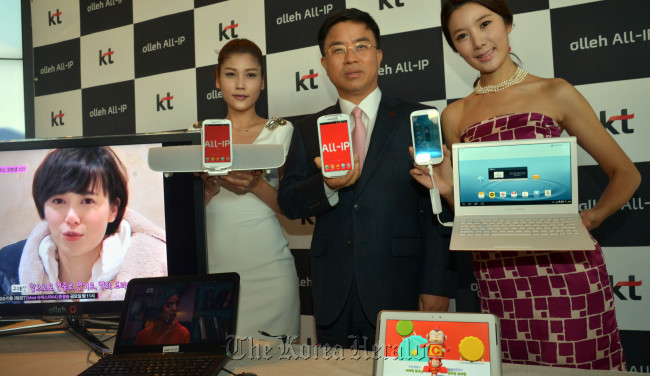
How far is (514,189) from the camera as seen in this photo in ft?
4.66

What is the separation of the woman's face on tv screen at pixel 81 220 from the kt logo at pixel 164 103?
6.32 feet

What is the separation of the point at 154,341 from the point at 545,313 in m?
1.14

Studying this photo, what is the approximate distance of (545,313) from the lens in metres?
1.56

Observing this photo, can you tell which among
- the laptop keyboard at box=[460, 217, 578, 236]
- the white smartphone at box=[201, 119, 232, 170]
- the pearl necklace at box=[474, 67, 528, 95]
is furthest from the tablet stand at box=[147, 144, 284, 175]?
the pearl necklace at box=[474, 67, 528, 95]

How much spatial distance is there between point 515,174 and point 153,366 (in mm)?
1060

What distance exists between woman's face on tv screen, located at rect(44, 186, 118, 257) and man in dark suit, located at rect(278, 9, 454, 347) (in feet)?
2.15

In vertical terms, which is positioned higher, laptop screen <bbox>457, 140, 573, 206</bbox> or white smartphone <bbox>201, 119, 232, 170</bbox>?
white smartphone <bbox>201, 119, 232, 170</bbox>

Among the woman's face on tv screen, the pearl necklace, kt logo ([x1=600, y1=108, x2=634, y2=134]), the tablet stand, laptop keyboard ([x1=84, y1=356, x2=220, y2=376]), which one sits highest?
the pearl necklace

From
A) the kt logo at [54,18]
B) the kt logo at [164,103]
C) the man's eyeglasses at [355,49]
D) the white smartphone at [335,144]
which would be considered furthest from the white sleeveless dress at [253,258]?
the kt logo at [54,18]

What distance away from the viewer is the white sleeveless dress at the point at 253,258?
7.01 feet

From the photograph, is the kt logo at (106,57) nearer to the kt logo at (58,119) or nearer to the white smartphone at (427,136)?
the kt logo at (58,119)

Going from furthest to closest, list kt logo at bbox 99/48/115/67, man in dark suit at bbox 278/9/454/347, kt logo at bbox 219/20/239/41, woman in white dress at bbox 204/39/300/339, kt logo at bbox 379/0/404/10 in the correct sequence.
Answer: kt logo at bbox 99/48/115/67 < kt logo at bbox 219/20/239/41 < kt logo at bbox 379/0/404/10 < woman in white dress at bbox 204/39/300/339 < man in dark suit at bbox 278/9/454/347

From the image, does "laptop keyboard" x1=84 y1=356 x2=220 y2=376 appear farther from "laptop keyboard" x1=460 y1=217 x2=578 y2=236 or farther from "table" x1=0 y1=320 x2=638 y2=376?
"laptop keyboard" x1=460 y1=217 x2=578 y2=236

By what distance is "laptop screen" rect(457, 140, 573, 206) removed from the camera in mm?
1396
